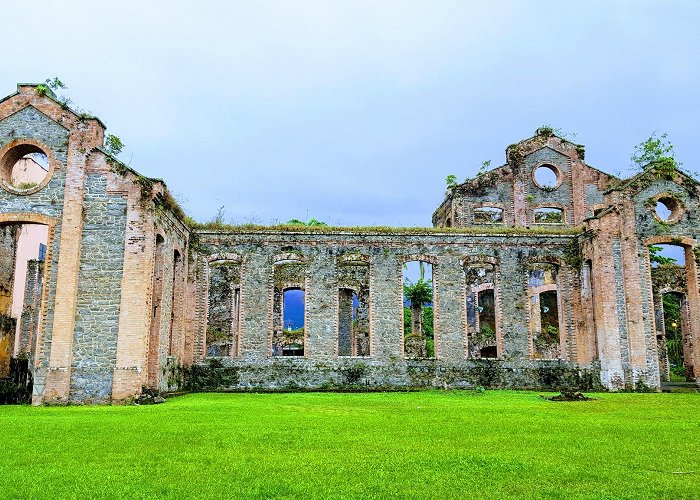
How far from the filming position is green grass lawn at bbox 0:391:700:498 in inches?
245

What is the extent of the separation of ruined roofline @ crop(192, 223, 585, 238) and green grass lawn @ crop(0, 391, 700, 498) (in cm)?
977

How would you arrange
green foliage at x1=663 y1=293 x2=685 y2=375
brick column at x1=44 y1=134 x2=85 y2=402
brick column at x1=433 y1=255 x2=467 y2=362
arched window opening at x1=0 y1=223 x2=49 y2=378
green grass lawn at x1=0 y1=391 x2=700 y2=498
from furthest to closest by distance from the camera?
green foliage at x1=663 y1=293 x2=685 y2=375
brick column at x1=433 y1=255 x2=467 y2=362
arched window opening at x1=0 y1=223 x2=49 y2=378
brick column at x1=44 y1=134 x2=85 y2=402
green grass lawn at x1=0 y1=391 x2=700 y2=498

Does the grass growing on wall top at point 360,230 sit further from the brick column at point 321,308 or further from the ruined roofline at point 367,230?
the brick column at point 321,308

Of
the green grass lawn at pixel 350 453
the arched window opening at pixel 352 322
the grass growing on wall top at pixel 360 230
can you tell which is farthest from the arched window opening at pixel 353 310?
the green grass lawn at pixel 350 453

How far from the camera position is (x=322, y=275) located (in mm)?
22797

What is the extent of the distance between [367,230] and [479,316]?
9232 millimetres

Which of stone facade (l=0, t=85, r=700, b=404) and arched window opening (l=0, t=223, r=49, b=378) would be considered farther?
arched window opening (l=0, t=223, r=49, b=378)

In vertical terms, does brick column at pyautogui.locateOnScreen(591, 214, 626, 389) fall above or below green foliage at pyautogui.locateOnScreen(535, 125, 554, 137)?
below

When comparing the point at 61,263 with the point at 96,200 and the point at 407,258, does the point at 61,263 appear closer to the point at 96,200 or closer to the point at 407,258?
the point at 96,200

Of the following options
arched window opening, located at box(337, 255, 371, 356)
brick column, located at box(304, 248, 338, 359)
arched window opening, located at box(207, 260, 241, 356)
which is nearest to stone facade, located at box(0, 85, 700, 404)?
brick column, located at box(304, 248, 338, 359)

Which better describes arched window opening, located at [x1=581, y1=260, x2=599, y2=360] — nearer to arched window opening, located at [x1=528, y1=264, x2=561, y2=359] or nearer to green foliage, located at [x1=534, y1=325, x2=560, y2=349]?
arched window opening, located at [x1=528, y1=264, x2=561, y2=359]

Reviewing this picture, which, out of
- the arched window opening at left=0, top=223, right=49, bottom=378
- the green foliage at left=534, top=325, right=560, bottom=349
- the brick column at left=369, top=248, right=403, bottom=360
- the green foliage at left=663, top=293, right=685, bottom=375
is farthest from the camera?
the green foliage at left=663, top=293, right=685, bottom=375

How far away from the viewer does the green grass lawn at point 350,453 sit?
6234mm

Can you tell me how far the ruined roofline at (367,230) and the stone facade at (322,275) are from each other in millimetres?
56
